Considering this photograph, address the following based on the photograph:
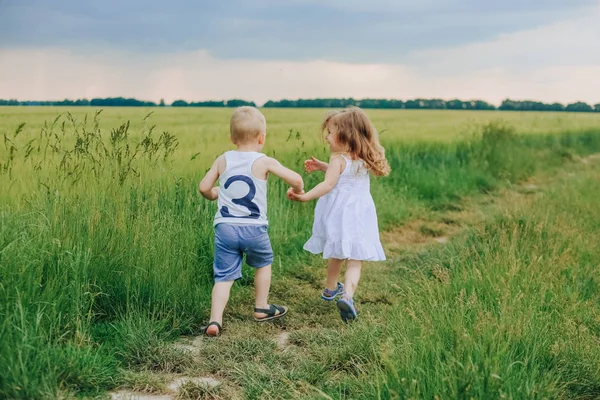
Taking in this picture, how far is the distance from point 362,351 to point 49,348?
5.43 feet

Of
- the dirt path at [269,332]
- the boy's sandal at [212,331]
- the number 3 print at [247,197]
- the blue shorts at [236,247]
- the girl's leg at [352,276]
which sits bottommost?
the dirt path at [269,332]

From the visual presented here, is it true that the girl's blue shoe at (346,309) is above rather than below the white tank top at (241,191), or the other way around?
below

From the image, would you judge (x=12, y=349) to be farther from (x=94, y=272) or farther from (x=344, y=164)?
(x=344, y=164)

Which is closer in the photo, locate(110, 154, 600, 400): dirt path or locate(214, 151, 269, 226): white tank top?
locate(110, 154, 600, 400): dirt path

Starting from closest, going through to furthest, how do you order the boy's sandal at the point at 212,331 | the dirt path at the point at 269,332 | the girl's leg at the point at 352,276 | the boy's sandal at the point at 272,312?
the dirt path at the point at 269,332
the boy's sandal at the point at 212,331
the boy's sandal at the point at 272,312
the girl's leg at the point at 352,276

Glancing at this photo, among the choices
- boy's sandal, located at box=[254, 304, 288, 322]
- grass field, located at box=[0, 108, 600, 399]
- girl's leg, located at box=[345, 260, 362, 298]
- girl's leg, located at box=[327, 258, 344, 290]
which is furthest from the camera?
girl's leg, located at box=[327, 258, 344, 290]

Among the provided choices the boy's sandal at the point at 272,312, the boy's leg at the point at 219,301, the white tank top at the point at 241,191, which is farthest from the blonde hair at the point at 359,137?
the boy's leg at the point at 219,301

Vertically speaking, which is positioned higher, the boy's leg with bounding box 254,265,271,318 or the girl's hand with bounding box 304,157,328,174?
the girl's hand with bounding box 304,157,328,174

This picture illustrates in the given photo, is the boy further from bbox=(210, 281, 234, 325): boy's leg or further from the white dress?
the white dress

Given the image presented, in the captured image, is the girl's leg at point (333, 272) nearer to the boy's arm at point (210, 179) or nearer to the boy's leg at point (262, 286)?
the boy's leg at point (262, 286)

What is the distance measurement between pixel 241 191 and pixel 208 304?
0.91 m

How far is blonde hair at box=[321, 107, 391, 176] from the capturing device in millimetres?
4828

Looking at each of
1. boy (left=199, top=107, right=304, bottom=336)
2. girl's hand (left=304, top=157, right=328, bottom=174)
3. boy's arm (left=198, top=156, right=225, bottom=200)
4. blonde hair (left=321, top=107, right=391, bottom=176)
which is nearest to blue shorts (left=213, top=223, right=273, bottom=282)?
boy (left=199, top=107, right=304, bottom=336)

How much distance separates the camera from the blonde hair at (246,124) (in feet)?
13.9
